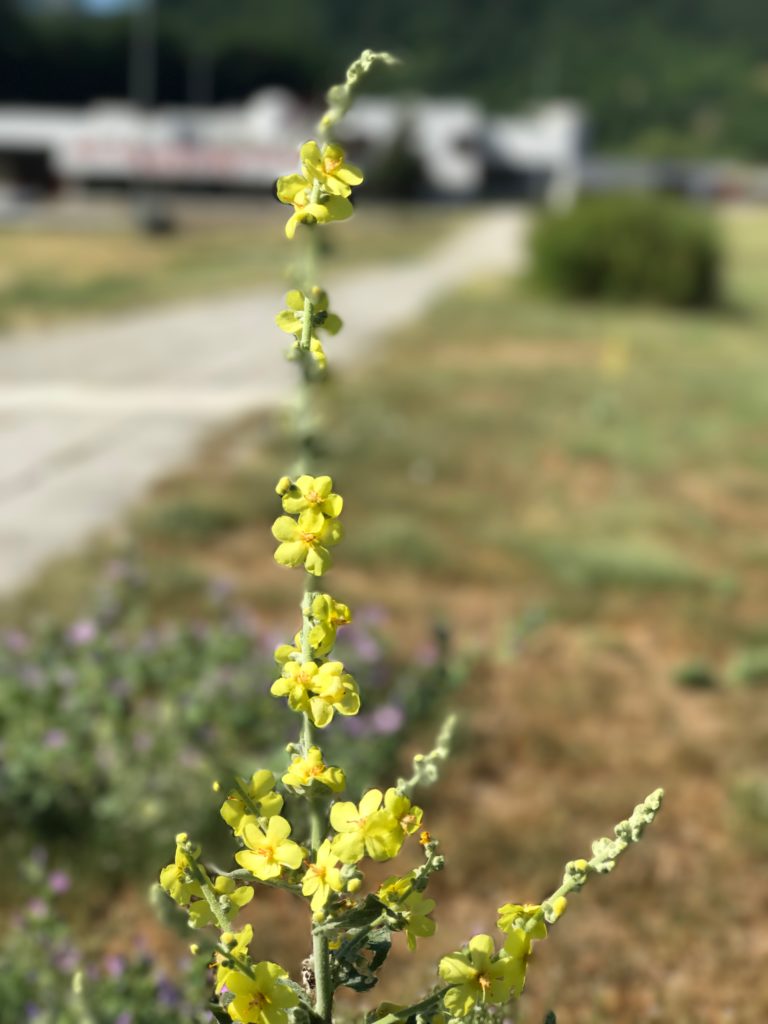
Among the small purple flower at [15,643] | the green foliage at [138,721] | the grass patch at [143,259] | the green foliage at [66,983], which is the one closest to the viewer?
the green foliage at [66,983]

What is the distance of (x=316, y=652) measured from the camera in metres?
1.16

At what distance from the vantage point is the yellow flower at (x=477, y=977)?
3.68ft

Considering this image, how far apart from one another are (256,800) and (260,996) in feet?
0.56

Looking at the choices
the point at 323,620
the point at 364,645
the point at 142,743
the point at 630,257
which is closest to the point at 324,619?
the point at 323,620

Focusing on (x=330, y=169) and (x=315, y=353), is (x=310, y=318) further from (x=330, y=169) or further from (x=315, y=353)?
(x=330, y=169)

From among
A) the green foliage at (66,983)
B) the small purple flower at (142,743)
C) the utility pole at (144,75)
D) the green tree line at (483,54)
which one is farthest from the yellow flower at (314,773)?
the green tree line at (483,54)

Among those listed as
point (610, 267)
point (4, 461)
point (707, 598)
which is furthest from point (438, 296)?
point (707, 598)

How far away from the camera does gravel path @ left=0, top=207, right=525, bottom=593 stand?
18.6ft

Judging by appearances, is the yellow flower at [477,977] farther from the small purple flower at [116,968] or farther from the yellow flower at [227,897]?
the small purple flower at [116,968]

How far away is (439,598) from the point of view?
4730 mm

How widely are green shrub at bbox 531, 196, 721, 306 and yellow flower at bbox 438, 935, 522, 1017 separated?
17070 mm

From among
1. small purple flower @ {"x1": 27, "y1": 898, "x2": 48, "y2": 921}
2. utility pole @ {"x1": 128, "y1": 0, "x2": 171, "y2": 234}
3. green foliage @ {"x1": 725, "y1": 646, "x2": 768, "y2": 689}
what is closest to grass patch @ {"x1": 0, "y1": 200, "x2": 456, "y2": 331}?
utility pole @ {"x1": 128, "y1": 0, "x2": 171, "y2": 234}

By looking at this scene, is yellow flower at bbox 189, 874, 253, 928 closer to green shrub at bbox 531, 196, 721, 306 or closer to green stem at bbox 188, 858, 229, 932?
green stem at bbox 188, 858, 229, 932

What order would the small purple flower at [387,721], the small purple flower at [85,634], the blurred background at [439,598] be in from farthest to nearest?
1. the small purple flower at [85,634]
2. the small purple flower at [387,721]
3. the blurred background at [439,598]
